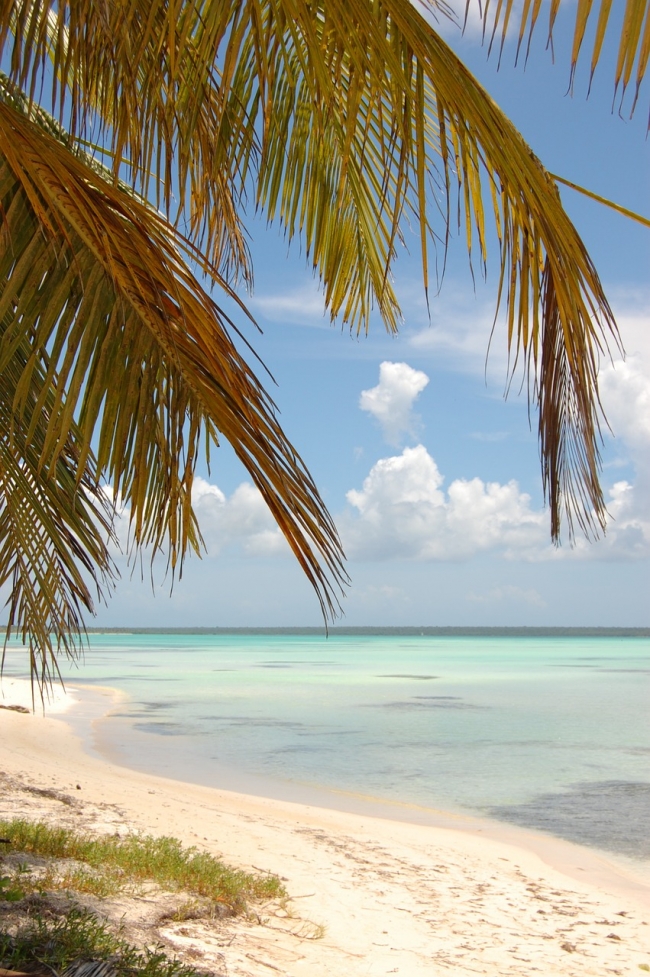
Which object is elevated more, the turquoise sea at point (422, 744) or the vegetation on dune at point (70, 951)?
the vegetation on dune at point (70, 951)

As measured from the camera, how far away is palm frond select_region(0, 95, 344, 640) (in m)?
1.78

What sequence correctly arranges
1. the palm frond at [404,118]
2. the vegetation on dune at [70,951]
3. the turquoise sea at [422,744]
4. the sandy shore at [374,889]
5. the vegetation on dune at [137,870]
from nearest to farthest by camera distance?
the palm frond at [404,118], the vegetation on dune at [70,951], the sandy shore at [374,889], the vegetation on dune at [137,870], the turquoise sea at [422,744]

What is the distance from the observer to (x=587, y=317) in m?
1.65

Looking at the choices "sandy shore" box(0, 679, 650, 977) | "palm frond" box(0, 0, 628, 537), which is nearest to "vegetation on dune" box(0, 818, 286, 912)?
"sandy shore" box(0, 679, 650, 977)

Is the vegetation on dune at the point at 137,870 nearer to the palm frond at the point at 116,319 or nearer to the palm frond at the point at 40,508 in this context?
the palm frond at the point at 40,508

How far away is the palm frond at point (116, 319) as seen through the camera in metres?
1.78

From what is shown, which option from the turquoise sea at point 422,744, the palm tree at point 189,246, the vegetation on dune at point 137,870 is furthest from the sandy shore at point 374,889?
the palm tree at point 189,246

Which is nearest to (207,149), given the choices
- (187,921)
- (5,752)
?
(187,921)

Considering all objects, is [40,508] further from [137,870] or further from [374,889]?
[374,889]

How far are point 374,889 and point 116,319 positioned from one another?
4.47 metres

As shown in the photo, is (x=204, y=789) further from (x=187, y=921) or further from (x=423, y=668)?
(x=423, y=668)

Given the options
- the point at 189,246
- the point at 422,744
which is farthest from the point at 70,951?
the point at 422,744

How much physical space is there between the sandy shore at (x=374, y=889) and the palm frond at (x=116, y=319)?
2.45 meters

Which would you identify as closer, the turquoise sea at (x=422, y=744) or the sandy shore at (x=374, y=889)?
the sandy shore at (x=374, y=889)
